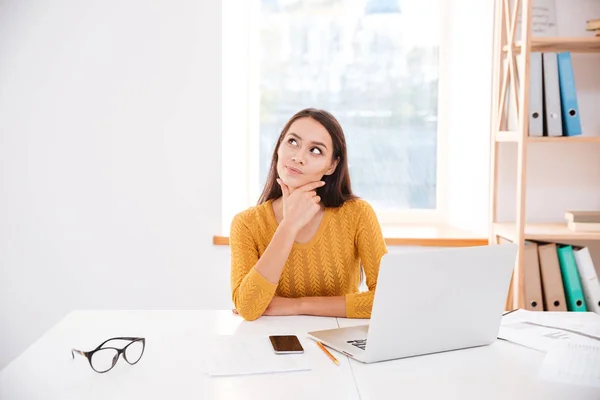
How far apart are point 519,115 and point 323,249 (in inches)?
37.8

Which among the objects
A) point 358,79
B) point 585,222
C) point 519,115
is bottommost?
point 585,222

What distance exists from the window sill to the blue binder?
0.58 metres

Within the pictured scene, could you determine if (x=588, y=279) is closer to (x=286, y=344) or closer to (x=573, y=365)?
(x=573, y=365)

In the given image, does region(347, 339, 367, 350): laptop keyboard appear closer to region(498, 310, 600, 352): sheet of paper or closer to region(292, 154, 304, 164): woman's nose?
region(498, 310, 600, 352): sheet of paper

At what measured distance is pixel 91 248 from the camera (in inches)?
113

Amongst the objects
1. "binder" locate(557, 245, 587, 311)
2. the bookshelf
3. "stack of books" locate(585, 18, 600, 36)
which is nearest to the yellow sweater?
the bookshelf

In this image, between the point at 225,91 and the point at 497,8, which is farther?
the point at 225,91

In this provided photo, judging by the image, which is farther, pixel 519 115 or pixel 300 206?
pixel 519 115

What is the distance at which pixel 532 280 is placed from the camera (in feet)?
7.96

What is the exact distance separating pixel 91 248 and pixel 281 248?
141 cm

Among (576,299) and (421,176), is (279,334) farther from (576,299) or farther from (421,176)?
(421,176)

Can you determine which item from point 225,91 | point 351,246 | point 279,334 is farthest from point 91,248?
point 279,334

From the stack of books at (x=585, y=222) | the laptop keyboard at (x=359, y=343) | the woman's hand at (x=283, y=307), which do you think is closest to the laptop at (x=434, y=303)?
the laptop keyboard at (x=359, y=343)

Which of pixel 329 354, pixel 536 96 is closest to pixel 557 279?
pixel 536 96
